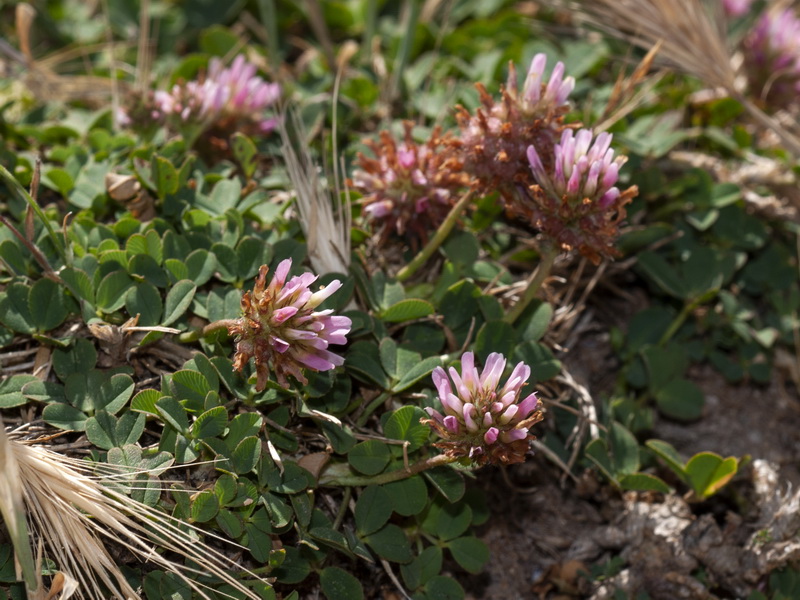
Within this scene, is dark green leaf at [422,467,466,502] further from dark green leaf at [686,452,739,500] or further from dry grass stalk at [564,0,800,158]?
dry grass stalk at [564,0,800,158]

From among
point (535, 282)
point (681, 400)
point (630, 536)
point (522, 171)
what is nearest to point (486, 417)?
point (535, 282)

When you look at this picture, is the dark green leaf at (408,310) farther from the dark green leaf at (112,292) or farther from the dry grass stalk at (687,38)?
the dry grass stalk at (687,38)

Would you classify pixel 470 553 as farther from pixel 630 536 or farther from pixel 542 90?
pixel 542 90

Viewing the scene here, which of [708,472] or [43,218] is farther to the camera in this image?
[708,472]

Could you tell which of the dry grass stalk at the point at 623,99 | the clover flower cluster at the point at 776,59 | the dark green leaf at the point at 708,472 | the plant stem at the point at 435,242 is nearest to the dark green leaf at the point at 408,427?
the plant stem at the point at 435,242

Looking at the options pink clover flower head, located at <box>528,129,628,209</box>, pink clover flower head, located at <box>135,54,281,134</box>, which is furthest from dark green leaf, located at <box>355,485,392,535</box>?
pink clover flower head, located at <box>135,54,281,134</box>

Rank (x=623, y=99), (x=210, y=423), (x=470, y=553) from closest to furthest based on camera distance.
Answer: (x=210, y=423) < (x=470, y=553) < (x=623, y=99)
